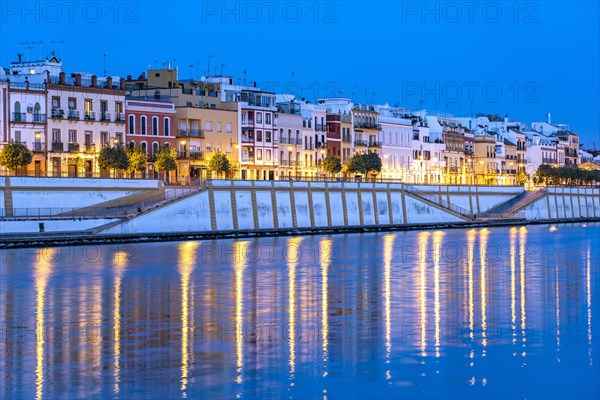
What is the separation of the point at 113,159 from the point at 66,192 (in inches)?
244

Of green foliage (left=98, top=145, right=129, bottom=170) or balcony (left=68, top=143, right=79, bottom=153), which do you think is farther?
balcony (left=68, top=143, right=79, bottom=153)

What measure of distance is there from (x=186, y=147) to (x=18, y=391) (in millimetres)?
57155

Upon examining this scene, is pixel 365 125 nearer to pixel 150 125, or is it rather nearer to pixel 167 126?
pixel 167 126

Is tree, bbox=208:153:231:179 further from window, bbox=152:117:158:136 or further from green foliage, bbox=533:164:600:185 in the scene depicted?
green foliage, bbox=533:164:600:185

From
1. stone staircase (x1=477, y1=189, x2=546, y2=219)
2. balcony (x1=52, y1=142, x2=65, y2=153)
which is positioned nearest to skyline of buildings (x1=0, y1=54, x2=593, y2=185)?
balcony (x1=52, y1=142, x2=65, y2=153)

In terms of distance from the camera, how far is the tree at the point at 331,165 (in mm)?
91625

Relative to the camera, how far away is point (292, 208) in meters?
75.7

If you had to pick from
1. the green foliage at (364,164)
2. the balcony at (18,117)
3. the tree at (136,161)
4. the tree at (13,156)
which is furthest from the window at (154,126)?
the green foliage at (364,164)

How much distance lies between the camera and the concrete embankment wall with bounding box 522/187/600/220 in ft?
341

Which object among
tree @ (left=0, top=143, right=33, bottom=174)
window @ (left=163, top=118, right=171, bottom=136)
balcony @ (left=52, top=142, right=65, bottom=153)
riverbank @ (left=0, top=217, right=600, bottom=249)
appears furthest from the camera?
window @ (left=163, top=118, right=171, bottom=136)

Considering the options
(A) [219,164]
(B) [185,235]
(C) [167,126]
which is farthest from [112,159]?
(A) [219,164]

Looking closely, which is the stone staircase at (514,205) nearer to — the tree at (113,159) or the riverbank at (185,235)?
the riverbank at (185,235)

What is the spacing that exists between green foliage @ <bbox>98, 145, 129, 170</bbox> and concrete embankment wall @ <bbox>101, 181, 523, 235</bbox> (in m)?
4.32

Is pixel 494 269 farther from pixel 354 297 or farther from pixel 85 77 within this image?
pixel 85 77
